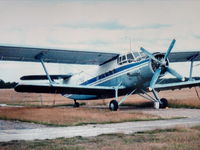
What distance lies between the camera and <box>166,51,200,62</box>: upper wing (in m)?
25.9

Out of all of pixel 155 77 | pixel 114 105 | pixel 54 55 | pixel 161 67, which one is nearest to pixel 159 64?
pixel 161 67

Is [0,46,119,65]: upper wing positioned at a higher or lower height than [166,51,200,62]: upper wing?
lower

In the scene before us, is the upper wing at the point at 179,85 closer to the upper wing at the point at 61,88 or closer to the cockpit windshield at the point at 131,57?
the upper wing at the point at 61,88

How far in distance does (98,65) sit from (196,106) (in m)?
7.45

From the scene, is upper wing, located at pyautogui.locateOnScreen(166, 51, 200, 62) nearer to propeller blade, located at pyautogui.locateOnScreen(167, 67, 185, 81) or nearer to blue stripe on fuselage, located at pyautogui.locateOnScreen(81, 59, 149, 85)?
propeller blade, located at pyautogui.locateOnScreen(167, 67, 185, 81)

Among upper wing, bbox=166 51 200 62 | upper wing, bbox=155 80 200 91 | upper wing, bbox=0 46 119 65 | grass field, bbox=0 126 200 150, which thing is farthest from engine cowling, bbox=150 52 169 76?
grass field, bbox=0 126 200 150

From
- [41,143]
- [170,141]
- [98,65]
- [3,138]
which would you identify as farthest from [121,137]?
[98,65]

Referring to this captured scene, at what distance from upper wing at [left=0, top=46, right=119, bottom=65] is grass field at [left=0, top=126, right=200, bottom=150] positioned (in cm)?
1258

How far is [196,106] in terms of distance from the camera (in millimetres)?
22969

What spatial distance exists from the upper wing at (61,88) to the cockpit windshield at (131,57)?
182cm

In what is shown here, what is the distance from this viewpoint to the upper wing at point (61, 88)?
2082 centimetres

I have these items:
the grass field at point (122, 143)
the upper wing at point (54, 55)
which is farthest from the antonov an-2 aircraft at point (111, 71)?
the grass field at point (122, 143)

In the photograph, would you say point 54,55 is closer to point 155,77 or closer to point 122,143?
point 155,77

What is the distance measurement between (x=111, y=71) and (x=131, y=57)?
2122 mm
